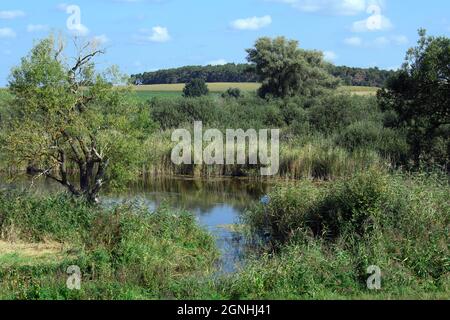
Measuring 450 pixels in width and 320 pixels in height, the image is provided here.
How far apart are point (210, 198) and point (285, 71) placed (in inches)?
1222

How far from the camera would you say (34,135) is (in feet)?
48.6

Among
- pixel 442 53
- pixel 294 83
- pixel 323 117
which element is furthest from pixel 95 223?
pixel 294 83

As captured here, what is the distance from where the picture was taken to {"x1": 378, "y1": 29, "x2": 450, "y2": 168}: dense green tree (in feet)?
75.4

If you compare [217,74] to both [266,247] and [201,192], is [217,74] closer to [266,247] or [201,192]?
[201,192]

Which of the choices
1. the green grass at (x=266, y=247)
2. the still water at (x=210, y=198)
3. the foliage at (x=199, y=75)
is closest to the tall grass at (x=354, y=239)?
the green grass at (x=266, y=247)

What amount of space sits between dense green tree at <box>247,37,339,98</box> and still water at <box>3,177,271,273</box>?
85.1 ft

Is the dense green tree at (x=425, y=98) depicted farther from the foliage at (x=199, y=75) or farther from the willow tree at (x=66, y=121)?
the foliage at (x=199, y=75)

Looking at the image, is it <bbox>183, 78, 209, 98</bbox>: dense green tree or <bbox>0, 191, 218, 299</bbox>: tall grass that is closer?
<bbox>0, 191, 218, 299</bbox>: tall grass

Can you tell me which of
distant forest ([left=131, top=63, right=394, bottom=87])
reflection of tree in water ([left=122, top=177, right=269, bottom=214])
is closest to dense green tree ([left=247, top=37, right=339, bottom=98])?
reflection of tree in water ([left=122, top=177, right=269, bottom=214])
